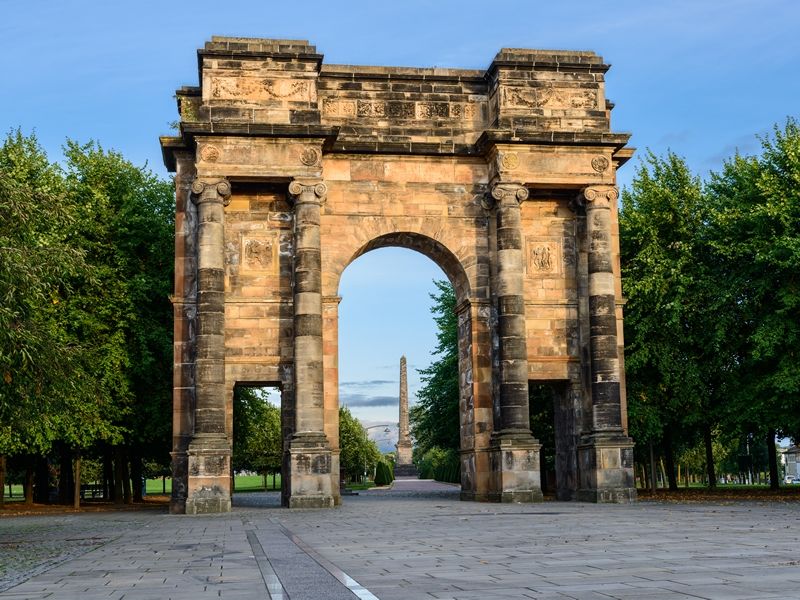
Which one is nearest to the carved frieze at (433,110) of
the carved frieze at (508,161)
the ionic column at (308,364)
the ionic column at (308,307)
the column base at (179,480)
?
the carved frieze at (508,161)

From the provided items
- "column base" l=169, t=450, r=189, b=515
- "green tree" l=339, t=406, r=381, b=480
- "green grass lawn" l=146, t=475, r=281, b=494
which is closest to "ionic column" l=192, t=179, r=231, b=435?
"column base" l=169, t=450, r=189, b=515

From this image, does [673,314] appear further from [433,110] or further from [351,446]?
[351,446]

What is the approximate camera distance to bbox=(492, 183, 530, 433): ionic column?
2820cm

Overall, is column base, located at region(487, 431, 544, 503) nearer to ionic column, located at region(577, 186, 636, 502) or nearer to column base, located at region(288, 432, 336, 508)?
Answer: ionic column, located at region(577, 186, 636, 502)

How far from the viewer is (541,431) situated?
4044 centimetres

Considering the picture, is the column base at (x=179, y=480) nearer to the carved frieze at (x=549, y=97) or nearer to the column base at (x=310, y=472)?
the column base at (x=310, y=472)

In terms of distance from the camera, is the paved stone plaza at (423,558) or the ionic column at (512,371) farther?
the ionic column at (512,371)

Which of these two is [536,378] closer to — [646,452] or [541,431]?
[541,431]

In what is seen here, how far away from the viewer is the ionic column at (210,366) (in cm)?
2623

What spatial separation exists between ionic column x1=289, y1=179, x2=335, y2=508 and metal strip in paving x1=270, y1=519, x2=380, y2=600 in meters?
11.4

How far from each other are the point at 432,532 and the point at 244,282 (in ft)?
47.2

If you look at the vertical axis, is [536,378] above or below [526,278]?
below

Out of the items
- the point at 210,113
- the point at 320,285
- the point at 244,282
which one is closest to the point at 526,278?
the point at 320,285

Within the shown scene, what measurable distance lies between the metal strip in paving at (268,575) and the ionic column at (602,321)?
619 inches
